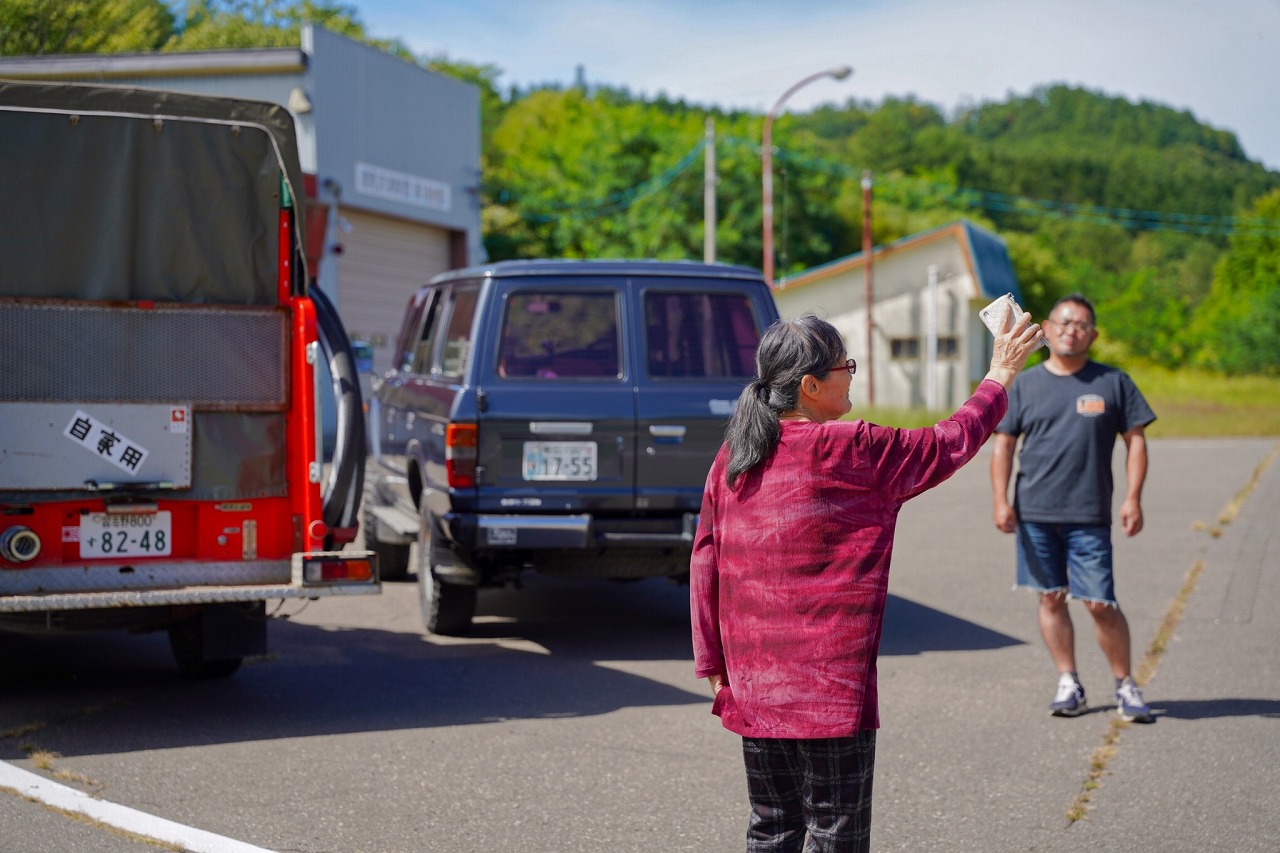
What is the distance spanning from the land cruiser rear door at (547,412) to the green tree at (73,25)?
3314 millimetres

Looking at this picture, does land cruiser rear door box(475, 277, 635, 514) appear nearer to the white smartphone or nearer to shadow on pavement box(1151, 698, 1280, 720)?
shadow on pavement box(1151, 698, 1280, 720)

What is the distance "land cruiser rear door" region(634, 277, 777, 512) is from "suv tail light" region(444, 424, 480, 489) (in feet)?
3.03

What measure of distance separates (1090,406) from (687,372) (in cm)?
251

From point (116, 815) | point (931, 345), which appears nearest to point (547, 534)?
point (116, 815)

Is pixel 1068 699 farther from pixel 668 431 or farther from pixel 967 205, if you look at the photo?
pixel 967 205

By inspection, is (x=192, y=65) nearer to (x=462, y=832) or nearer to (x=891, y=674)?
(x=891, y=674)

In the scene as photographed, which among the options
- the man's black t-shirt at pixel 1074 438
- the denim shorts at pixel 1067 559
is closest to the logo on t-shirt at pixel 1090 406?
the man's black t-shirt at pixel 1074 438

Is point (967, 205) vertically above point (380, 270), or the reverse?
point (967, 205)

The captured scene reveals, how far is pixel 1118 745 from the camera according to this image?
6062mm

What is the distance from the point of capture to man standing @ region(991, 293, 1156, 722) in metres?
6.45

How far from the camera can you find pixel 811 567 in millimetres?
3293

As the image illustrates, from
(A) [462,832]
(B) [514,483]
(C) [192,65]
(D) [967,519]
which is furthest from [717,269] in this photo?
(C) [192,65]

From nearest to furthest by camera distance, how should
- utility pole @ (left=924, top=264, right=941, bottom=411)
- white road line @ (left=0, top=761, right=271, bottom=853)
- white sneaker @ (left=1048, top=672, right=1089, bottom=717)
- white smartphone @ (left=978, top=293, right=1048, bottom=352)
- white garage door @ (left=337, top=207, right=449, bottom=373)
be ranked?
white smartphone @ (left=978, top=293, right=1048, bottom=352) < white road line @ (left=0, top=761, right=271, bottom=853) < white sneaker @ (left=1048, top=672, right=1089, bottom=717) < white garage door @ (left=337, top=207, right=449, bottom=373) < utility pole @ (left=924, top=264, right=941, bottom=411)

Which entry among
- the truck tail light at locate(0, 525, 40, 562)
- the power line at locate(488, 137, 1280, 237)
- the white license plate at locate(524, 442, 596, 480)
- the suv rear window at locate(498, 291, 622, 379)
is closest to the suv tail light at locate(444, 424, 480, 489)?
the white license plate at locate(524, 442, 596, 480)
